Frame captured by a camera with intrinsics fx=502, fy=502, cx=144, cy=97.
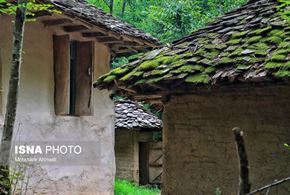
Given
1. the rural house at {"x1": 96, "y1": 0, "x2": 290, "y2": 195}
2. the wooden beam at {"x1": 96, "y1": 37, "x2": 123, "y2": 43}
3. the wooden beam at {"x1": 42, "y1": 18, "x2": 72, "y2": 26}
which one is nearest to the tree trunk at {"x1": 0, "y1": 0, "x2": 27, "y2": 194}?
the rural house at {"x1": 96, "y1": 0, "x2": 290, "y2": 195}

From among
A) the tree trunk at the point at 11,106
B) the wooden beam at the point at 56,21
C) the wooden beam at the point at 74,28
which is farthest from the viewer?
the wooden beam at the point at 74,28

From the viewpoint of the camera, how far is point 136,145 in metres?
17.3

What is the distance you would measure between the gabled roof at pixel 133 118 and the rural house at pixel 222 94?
9.85 metres

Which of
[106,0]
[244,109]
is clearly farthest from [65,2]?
[106,0]

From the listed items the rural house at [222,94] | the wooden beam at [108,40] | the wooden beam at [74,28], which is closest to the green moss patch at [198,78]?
the rural house at [222,94]

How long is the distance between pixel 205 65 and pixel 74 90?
4762 millimetres

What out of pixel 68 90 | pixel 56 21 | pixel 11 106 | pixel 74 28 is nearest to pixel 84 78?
pixel 68 90

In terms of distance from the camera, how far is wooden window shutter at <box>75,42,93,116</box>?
9.74 m

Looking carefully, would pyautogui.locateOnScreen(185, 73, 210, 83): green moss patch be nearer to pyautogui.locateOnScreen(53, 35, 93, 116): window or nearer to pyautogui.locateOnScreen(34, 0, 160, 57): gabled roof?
pyautogui.locateOnScreen(34, 0, 160, 57): gabled roof

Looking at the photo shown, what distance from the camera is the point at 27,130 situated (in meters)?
8.91

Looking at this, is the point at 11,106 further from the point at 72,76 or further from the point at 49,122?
the point at 72,76

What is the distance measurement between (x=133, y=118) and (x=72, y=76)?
7.25 meters

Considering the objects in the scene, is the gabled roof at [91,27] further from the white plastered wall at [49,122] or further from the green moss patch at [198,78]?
the green moss patch at [198,78]

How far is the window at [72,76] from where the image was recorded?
9.36m
